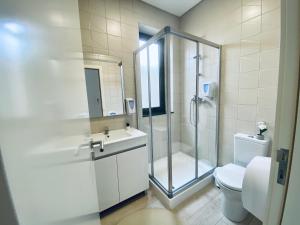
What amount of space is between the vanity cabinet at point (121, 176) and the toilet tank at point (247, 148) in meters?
1.15

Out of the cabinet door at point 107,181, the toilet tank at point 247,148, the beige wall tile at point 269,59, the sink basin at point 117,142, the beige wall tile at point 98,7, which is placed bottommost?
the cabinet door at point 107,181

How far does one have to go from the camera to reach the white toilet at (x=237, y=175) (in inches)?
53.9

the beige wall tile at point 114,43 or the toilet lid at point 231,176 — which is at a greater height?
the beige wall tile at point 114,43

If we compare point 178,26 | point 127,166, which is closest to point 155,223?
point 127,166

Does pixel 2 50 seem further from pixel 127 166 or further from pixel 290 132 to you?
pixel 127 166

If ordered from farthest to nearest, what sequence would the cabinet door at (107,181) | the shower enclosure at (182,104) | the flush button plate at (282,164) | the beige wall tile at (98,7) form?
the shower enclosure at (182,104) → the beige wall tile at (98,7) → the cabinet door at (107,181) → the flush button plate at (282,164)

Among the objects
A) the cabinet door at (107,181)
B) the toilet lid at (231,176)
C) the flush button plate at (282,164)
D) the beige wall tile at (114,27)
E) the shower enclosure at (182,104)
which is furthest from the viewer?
the shower enclosure at (182,104)

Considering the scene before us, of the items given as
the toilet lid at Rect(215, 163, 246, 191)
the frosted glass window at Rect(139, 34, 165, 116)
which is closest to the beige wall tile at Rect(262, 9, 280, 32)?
the frosted glass window at Rect(139, 34, 165, 116)

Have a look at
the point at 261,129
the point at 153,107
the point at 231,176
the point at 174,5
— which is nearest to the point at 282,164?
the point at 231,176

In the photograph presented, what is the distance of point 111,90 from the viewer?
1.93 m

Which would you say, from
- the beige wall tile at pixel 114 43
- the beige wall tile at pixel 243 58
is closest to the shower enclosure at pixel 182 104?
the beige wall tile at pixel 243 58

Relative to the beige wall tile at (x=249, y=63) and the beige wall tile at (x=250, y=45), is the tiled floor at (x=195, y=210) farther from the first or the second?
the beige wall tile at (x=250, y=45)

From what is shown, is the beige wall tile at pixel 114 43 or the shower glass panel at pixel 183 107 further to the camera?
the shower glass panel at pixel 183 107

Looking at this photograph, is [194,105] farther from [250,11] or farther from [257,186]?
[257,186]
